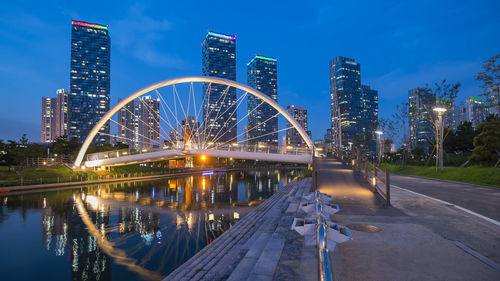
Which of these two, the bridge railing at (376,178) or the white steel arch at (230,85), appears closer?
the bridge railing at (376,178)

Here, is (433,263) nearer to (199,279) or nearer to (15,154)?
(199,279)

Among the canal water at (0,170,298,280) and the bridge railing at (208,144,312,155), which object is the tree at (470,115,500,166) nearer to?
the bridge railing at (208,144,312,155)

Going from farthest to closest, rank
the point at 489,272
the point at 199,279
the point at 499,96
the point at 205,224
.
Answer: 1. the point at 499,96
2. the point at 205,224
3. the point at 199,279
4. the point at 489,272

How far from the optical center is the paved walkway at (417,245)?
16.5ft

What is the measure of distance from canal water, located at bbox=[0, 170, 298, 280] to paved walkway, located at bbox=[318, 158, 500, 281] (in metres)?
7.67

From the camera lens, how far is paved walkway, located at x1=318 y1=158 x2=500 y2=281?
5.02 metres

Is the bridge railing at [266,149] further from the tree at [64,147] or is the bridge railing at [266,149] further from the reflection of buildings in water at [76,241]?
the tree at [64,147]

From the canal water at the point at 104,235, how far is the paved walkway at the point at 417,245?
7672mm

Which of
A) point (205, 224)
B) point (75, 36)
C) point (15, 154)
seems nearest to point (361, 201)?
point (205, 224)

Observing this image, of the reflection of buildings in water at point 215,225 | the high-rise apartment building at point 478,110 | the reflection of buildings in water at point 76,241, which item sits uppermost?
the high-rise apartment building at point 478,110

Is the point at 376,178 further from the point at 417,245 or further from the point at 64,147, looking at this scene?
the point at 64,147

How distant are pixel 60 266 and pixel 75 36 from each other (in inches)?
9235

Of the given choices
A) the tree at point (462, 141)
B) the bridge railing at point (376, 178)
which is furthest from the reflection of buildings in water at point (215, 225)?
the tree at point (462, 141)

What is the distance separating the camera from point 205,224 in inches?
712
